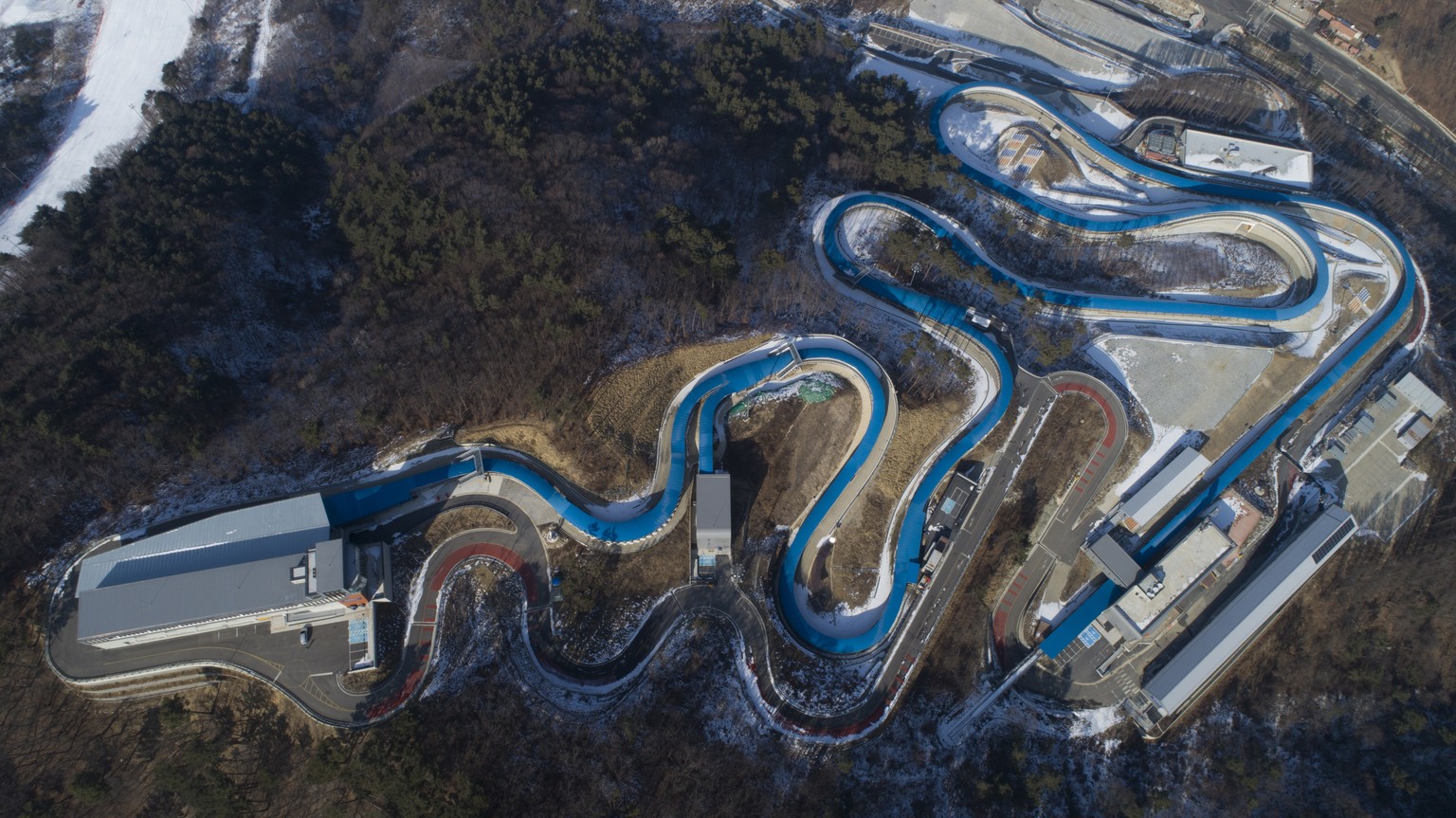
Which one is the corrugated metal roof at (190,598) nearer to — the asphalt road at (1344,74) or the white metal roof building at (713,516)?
the white metal roof building at (713,516)

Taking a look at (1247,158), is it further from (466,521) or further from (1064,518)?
(466,521)

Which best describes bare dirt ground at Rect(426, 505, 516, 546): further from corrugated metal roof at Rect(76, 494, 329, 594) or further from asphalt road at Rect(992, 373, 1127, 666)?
asphalt road at Rect(992, 373, 1127, 666)

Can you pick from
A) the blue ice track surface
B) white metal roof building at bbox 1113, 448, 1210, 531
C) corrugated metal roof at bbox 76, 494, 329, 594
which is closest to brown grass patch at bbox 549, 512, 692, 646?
the blue ice track surface

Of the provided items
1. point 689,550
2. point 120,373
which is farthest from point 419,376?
point 689,550

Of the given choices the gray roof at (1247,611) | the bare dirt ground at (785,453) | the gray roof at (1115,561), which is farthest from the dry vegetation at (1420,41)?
the bare dirt ground at (785,453)

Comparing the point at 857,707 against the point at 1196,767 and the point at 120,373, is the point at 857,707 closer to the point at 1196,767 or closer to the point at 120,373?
the point at 1196,767
